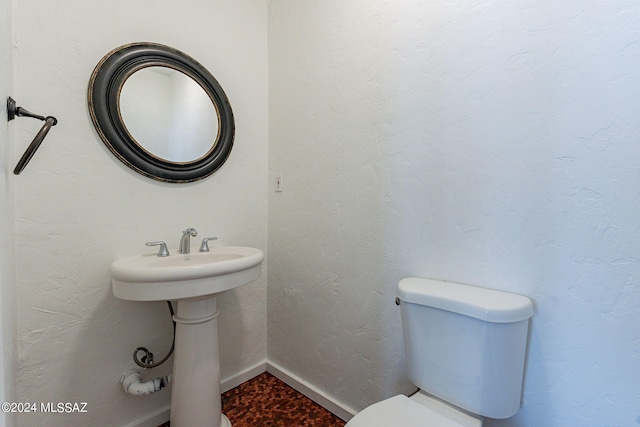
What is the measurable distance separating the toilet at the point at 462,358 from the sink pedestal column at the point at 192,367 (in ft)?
2.21

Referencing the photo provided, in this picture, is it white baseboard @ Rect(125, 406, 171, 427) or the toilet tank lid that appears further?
white baseboard @ Rect(125, 406, 171, 427)

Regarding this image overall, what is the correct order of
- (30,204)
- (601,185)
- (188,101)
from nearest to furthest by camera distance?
(601,185)
(30,204)
(188,101)

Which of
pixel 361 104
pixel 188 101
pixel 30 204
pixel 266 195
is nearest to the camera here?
pixel 30 204

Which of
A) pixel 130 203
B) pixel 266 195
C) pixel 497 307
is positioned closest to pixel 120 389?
pixel 130 203

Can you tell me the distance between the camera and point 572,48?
30.9 inches

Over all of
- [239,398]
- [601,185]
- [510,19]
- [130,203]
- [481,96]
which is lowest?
[239,398]

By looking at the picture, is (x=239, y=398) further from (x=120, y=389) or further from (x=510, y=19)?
(x=510, y=19)

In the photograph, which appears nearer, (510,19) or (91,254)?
(510,19)

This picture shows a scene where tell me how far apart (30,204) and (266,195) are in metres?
0.99

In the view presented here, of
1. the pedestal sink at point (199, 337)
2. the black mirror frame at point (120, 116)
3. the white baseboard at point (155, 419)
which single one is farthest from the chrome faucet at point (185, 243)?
the white baseboard at point (155, 419)

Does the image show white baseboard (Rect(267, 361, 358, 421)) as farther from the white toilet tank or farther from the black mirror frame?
the black mirror frame

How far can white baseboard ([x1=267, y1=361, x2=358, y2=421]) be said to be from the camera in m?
1.33

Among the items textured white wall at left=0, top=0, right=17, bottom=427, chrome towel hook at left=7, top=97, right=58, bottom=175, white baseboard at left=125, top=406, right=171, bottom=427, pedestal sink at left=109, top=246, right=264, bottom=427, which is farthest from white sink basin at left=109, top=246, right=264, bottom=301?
white baseboard at left=125, top=406, right=171, bottom=427

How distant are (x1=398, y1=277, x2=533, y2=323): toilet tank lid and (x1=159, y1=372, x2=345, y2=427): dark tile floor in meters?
0.83
